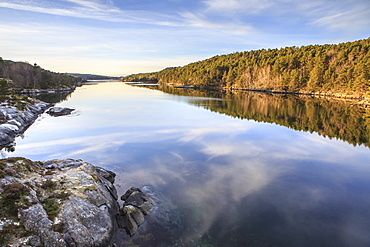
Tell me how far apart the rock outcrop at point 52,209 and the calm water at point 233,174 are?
1.60m

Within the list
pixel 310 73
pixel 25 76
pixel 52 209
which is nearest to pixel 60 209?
pixel 52 209

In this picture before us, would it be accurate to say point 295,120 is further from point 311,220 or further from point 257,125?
point 311,220

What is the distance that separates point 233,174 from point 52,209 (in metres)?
11.7

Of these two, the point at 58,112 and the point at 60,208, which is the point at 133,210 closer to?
the point at 60,208

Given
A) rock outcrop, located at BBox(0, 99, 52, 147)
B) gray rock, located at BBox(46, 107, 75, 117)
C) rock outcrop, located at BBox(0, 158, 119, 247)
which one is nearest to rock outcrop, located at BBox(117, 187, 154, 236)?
rock outcrop, located at BBox(0, 158, 119, 247)

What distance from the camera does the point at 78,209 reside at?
855 cm

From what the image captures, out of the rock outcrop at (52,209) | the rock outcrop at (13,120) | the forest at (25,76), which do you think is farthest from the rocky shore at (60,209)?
the forest at (25,76)

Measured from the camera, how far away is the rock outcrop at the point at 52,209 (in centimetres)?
687

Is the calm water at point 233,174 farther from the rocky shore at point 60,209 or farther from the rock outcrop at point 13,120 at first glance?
the rock outcrop at point 13,120

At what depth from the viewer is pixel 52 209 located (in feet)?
26.4

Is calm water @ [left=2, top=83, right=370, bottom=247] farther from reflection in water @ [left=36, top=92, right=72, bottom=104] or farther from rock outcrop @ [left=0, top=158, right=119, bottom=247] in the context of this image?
reflection in water @ [left=36, top=92, right=72, bottom=104]

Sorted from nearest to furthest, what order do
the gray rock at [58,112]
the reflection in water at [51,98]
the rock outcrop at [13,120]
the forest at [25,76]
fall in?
the rock outcrop at [13,120]
the gray rock at [58,112]
the reflection in water at [51,98]
the forest at [25,76]

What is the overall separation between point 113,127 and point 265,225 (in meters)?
25.0

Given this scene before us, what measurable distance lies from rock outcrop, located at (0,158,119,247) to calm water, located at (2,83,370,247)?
160cm
